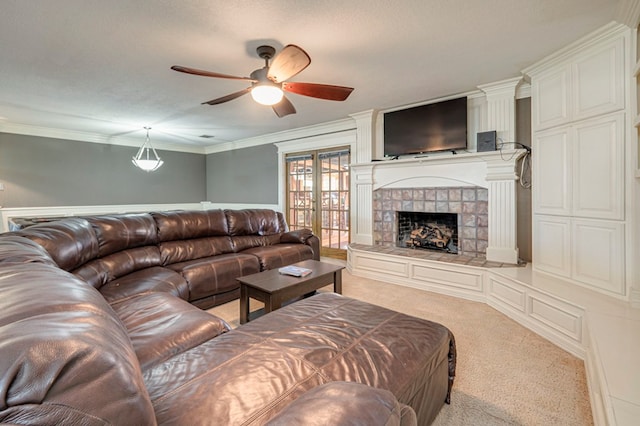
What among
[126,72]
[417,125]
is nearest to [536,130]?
[417,125]

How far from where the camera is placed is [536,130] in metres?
3.08

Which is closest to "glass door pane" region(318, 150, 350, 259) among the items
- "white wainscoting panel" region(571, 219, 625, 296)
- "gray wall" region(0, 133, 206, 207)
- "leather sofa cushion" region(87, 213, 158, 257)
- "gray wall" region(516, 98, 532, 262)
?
"gray wall" region(516, 98, 532, 262)

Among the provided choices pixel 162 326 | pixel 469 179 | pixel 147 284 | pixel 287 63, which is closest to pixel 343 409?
pixel 162 326

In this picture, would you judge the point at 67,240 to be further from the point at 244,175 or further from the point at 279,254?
the point at 244,175

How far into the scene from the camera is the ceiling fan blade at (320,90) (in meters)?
2.54

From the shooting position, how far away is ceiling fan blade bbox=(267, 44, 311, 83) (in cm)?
203

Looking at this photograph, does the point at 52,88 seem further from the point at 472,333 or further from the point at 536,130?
the point at 536,130

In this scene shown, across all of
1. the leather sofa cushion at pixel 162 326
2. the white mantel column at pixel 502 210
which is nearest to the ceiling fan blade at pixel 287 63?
the leather sofa cushion at pixel 162 326

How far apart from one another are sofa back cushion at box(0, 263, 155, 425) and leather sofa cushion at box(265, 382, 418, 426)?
33 cm

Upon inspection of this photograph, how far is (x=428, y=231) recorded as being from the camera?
437 centimetres

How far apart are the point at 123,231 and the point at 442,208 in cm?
377

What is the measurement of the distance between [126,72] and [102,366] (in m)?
3.56

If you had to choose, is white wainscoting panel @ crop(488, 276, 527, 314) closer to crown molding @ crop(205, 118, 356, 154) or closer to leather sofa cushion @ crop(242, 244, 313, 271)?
leather sofa cushion @ crop(242, 244, 313, 271)

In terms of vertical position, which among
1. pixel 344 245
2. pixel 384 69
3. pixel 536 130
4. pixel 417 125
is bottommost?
pixel 344 245
